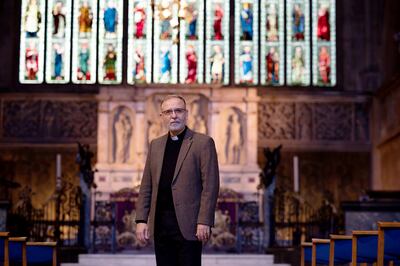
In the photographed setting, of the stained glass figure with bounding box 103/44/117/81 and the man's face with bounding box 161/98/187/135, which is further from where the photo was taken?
the stained glass figure with bounding box 103/44/117/81

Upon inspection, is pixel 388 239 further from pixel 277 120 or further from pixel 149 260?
pixel 277 120

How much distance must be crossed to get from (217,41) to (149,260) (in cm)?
671

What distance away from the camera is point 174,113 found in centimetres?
529

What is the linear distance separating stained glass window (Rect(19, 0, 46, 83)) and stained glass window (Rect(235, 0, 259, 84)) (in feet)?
12.2

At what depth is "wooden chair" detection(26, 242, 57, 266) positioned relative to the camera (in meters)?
7.65

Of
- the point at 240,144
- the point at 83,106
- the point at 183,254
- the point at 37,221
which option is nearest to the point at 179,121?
the point at 183,254

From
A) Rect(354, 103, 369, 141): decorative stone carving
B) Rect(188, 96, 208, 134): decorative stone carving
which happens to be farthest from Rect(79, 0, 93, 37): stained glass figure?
Rect(354, 103, 369, 141): decorative stone carving

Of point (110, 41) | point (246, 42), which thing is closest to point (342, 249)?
point (246, 42)

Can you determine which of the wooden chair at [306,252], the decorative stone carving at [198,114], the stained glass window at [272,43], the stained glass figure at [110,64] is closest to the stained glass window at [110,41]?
the stained glass figure at [110,64]

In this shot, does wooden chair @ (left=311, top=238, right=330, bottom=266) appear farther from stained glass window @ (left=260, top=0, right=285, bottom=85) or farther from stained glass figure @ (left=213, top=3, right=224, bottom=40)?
stained glass figure @ (left=213, top=3, right=224, bottom=40)

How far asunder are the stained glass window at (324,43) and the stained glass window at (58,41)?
15.4 feet

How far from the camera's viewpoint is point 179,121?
5.31 m

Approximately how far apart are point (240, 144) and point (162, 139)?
9.00m

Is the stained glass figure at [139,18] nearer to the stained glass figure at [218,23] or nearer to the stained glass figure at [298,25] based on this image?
the stained glass figure at [218,23]
